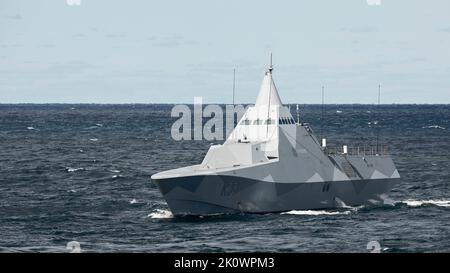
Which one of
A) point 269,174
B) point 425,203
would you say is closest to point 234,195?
point 269,174

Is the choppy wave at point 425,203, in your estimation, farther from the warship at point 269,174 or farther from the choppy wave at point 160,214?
the choppy wave at point 160,214

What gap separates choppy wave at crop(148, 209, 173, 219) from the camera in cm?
4909

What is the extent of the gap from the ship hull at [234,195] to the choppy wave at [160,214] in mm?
1001

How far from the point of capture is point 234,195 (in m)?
47.9

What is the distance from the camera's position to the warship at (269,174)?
156ft

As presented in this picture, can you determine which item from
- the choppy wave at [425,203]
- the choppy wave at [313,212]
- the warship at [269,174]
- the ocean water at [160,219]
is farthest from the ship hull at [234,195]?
the choppy wave at [425,203]

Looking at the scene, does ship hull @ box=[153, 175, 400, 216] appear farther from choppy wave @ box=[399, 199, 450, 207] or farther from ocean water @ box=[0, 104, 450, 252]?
choppy wave @ box=[399, 199, 450, 207]

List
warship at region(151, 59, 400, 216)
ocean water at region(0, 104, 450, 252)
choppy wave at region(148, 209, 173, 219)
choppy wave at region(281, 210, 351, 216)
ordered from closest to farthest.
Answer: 1. ocean water at region(0, 104, 450, 252)
2. warship at region(151, 59, 400, 216)
3. choppy wave at region(148, 209, 173, 219)
4. choppy wave at region(281, 210, 351, 216)

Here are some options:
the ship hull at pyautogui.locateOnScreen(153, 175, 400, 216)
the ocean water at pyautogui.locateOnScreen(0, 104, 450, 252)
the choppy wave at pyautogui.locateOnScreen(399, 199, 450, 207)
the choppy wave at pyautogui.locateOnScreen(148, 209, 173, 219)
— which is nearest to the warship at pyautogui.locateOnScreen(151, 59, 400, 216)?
the ship hull at pyautogui.locateOnScreen(153, 175, 400, 216)

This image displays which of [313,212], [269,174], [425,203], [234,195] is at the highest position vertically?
[269,174]

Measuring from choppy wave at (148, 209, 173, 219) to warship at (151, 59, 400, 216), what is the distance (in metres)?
0.98

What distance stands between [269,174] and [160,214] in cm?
694

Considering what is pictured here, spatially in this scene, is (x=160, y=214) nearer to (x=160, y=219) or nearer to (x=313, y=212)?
(x=160, y=219)

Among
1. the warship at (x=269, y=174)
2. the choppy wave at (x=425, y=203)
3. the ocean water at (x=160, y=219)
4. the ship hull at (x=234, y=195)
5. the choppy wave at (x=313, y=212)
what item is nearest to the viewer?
the ocean water at (x=160, y=219)
